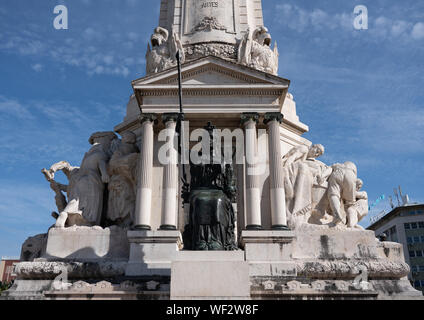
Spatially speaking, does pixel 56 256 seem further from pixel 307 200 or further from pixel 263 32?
pixel 263 32

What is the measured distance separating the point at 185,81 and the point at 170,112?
1856mm

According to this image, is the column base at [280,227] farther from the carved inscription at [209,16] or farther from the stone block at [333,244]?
the carved inscription at [209,16]

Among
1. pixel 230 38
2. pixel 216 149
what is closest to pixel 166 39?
pixel 230 38

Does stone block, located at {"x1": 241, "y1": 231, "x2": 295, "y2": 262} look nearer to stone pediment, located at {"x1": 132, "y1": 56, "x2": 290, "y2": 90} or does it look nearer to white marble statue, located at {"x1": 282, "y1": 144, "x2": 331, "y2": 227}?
white marble statue, located at {"x1": 282, "y1": 144, "x2": 331, "y2": 227}

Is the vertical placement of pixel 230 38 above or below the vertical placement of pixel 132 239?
above

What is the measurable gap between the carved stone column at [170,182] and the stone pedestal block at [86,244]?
2.28 meters

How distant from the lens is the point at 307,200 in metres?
21.5

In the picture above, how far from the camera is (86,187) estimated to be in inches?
856

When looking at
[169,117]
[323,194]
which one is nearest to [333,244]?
[323,194]

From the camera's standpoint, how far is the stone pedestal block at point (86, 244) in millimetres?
19906

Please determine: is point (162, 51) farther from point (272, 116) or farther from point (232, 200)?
point (232, 200)

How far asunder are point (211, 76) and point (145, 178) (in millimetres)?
6376

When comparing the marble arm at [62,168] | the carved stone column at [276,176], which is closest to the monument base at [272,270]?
the carved stone column at [276,176]
